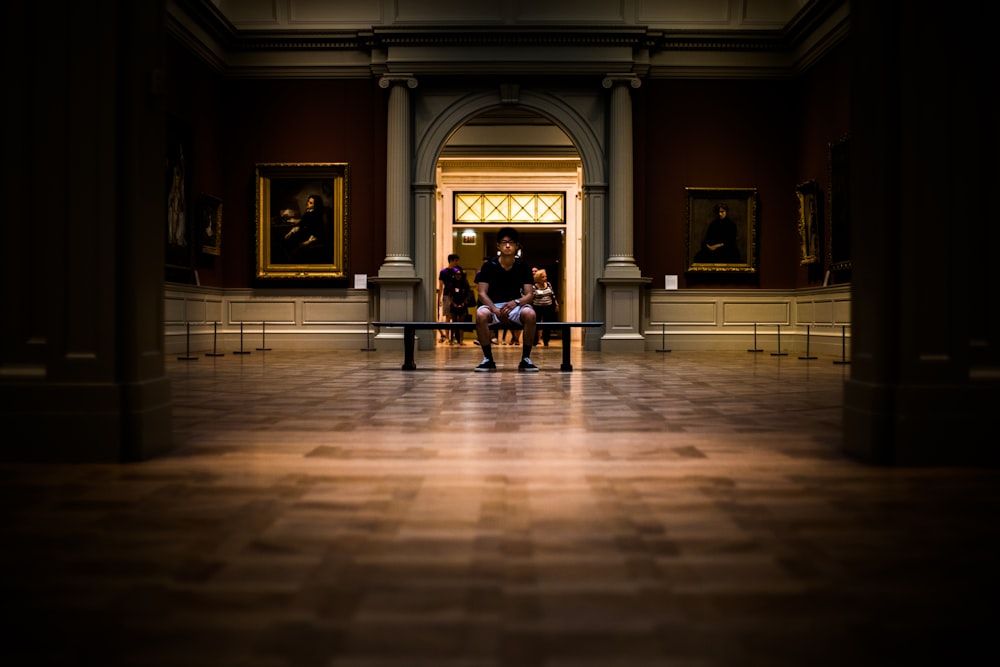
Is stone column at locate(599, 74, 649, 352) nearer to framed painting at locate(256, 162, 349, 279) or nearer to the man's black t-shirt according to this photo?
framed painting at locate(256, 162, 349, 279)

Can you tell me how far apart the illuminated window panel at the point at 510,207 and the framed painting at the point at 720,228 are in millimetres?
6294

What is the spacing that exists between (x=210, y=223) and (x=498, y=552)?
13.4 metres

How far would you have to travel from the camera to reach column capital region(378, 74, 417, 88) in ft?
48.4

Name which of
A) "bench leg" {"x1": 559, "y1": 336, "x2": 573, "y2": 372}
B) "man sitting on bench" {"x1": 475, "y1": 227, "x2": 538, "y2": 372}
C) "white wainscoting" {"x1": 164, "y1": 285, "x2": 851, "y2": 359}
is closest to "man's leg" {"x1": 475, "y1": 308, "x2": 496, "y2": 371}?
"man sitting on bench" {"x1": 475, "y1": 227, "x2": 538, "y2": 372}

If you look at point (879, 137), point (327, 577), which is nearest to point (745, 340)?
point (879, 137)

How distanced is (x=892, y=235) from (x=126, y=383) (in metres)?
3.61

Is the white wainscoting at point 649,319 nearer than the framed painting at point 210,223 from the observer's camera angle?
No

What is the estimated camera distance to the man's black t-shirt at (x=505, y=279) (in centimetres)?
941

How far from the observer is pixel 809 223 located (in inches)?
564

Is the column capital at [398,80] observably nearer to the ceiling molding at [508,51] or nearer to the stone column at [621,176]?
the ceiling molding at [508,51]

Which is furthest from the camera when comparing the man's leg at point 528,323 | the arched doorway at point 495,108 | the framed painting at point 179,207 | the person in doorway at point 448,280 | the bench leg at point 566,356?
the person in doorway at point 448,280

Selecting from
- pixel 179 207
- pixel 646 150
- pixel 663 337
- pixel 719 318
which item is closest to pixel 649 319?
pixel 663 337

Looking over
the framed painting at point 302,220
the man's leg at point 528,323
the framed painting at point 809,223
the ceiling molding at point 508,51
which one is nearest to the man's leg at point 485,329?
the man's leg at point 528,323

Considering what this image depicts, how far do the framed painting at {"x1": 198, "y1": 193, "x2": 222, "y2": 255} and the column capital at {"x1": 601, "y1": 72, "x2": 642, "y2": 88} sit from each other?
7.47 metres
